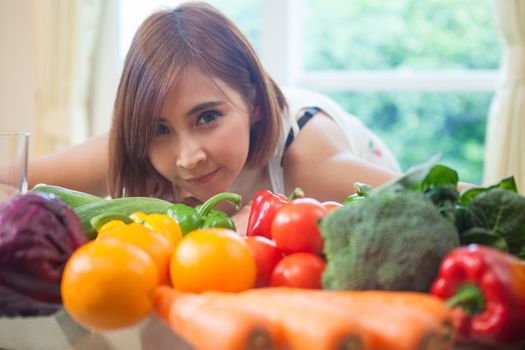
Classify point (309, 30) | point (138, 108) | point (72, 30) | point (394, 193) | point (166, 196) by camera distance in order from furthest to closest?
point (309, 30), point (72, 30), point (166, 196), point (138, 108), point (394, 193)

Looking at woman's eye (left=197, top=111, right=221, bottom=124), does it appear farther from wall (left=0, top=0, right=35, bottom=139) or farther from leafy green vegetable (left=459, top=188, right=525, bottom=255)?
wall (left=0, top=0, right=35, bottom=139)

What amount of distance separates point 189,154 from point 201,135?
0.06 m

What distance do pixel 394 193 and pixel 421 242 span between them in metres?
0.06

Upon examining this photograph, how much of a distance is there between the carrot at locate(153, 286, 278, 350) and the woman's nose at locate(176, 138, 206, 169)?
0.73 m

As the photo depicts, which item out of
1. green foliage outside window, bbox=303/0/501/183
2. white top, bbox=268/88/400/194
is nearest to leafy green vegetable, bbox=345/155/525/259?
white top, bbox=268/88/400/194

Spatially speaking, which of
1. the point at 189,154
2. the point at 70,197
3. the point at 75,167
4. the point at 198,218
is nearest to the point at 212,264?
the point at 198,218

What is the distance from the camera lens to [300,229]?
1.94 ft

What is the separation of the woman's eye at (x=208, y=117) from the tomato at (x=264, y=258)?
693 millimetres

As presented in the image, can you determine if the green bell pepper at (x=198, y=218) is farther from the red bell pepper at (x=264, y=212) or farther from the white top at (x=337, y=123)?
the white top at (x=337, y=123)

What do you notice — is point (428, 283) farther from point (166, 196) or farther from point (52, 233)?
point (166, 196)

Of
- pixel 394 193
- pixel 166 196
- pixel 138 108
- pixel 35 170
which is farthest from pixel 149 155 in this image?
pixel 394 193

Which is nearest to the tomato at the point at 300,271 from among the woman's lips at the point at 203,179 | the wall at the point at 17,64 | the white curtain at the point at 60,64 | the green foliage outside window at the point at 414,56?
the woman's lips at the point at 203,179

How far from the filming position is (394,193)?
1.72ft

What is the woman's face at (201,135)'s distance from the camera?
125 centimetres
